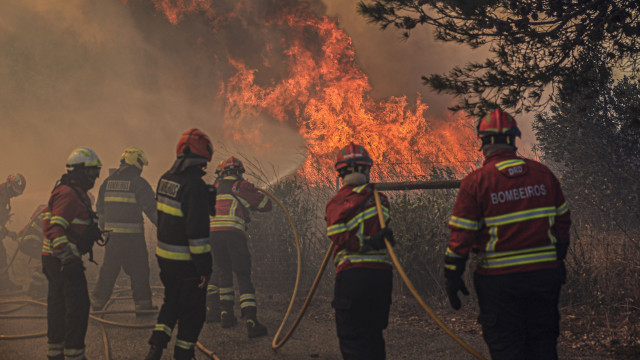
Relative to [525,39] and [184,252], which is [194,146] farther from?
[525,39]

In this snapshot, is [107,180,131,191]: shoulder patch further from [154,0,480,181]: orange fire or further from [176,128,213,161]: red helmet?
[154,0,480,181]: orange fire

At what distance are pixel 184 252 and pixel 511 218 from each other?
280 cm

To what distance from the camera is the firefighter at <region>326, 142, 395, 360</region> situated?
12.5 ft

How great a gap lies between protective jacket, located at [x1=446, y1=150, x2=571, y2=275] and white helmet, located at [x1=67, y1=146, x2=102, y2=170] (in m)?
3.97

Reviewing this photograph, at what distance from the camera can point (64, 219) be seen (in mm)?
4902

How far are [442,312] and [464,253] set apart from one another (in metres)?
3.90

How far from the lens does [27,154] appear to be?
27.1 m

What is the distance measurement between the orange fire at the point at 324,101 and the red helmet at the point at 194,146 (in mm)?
12310

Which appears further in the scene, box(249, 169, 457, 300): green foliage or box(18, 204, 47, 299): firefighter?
box(18, 204, 47, 299): firefighter

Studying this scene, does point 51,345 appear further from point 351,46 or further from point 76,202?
point 351,46

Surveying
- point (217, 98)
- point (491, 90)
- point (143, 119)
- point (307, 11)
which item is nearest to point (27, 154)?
point (143, 119)

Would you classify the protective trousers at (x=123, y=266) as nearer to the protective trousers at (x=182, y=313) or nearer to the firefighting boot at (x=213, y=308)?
the firefighting boot at (x=213, y=308)

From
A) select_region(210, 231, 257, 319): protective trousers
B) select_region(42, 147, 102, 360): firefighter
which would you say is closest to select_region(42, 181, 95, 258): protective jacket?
select_region(42, 147, 102, 360): firefighter

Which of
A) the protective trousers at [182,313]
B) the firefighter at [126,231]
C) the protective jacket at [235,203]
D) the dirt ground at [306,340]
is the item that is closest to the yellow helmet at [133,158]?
the firefighter at [126,231]
